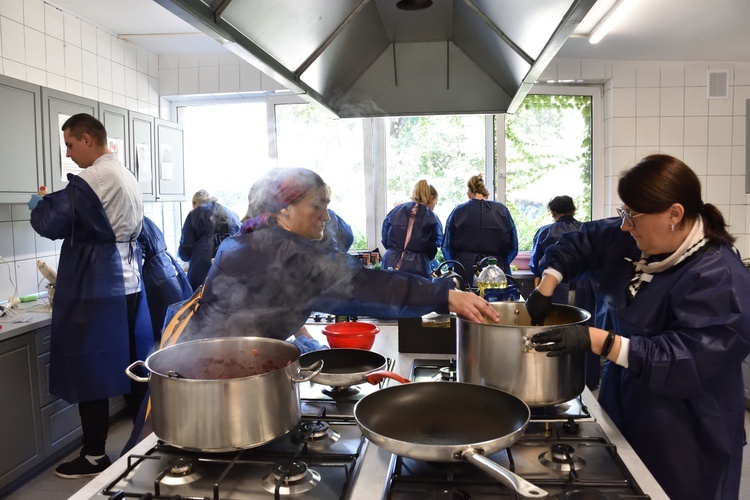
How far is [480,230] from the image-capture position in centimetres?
469

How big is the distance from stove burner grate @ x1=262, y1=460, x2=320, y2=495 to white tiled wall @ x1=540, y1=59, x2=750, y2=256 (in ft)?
15.4

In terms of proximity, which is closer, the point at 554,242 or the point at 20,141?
the point at 20,141

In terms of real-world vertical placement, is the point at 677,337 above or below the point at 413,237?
below

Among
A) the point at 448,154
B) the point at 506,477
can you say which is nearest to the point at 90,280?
the point at 506,477

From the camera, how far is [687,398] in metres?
1.41

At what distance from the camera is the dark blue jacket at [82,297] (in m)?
2.90

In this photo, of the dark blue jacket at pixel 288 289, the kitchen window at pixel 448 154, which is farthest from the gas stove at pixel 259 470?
the kitchen window at pixel 448 154

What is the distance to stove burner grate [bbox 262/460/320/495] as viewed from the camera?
1.09m

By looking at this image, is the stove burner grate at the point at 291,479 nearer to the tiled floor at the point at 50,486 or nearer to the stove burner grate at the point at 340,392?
the stove burner grate at the point at 340,392

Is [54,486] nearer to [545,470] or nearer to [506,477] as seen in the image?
[545,470]

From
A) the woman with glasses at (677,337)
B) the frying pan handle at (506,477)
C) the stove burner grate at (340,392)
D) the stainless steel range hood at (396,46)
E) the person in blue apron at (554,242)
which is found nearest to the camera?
the frying pan handle at (506,477)

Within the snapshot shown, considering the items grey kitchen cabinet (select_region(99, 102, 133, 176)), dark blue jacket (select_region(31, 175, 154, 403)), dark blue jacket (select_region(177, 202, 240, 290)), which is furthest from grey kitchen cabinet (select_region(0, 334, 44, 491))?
dark blue jacket (select_region(177, 202, 240, 290))

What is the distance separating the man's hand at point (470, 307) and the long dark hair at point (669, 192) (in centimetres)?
47

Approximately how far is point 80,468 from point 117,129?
2277 mm
